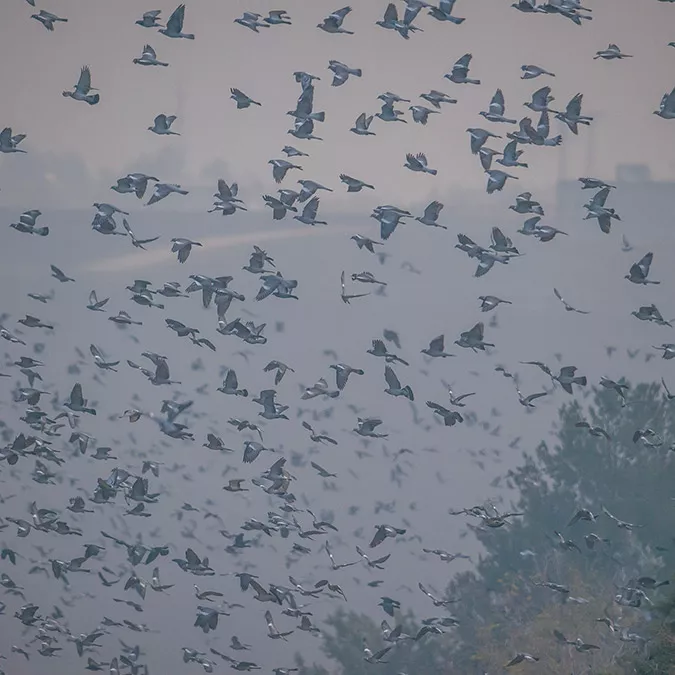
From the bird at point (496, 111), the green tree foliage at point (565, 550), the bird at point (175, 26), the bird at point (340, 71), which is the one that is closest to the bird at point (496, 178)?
the bird at point (496, 111)

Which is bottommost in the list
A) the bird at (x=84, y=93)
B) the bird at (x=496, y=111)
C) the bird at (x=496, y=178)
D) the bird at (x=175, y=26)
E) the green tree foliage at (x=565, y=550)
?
the green tree foliage at (x=565, y=550)

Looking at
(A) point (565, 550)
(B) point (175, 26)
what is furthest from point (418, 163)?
(A) point (565, 550)

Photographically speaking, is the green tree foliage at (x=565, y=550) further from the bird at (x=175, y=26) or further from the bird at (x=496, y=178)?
the bird at (x=175, y=26)

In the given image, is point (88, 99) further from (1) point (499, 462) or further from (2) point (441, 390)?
(2) point (441, 390)

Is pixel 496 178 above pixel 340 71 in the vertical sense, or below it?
below

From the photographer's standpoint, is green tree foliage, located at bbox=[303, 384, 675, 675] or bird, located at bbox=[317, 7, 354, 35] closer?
bird, located at bbox=[317, 7, 354, 35]

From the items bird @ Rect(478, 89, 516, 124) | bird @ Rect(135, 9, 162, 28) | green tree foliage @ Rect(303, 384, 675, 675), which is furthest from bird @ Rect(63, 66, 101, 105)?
green tree foliage @ Rect(303, 384, 675, 675)

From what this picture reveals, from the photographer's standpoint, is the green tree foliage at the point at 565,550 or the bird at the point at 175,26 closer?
the bird at the point at 175,26

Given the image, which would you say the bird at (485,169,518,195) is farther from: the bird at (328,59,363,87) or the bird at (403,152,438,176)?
the bird at (328,59,363,87)

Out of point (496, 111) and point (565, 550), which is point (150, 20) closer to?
point (496, 111)
